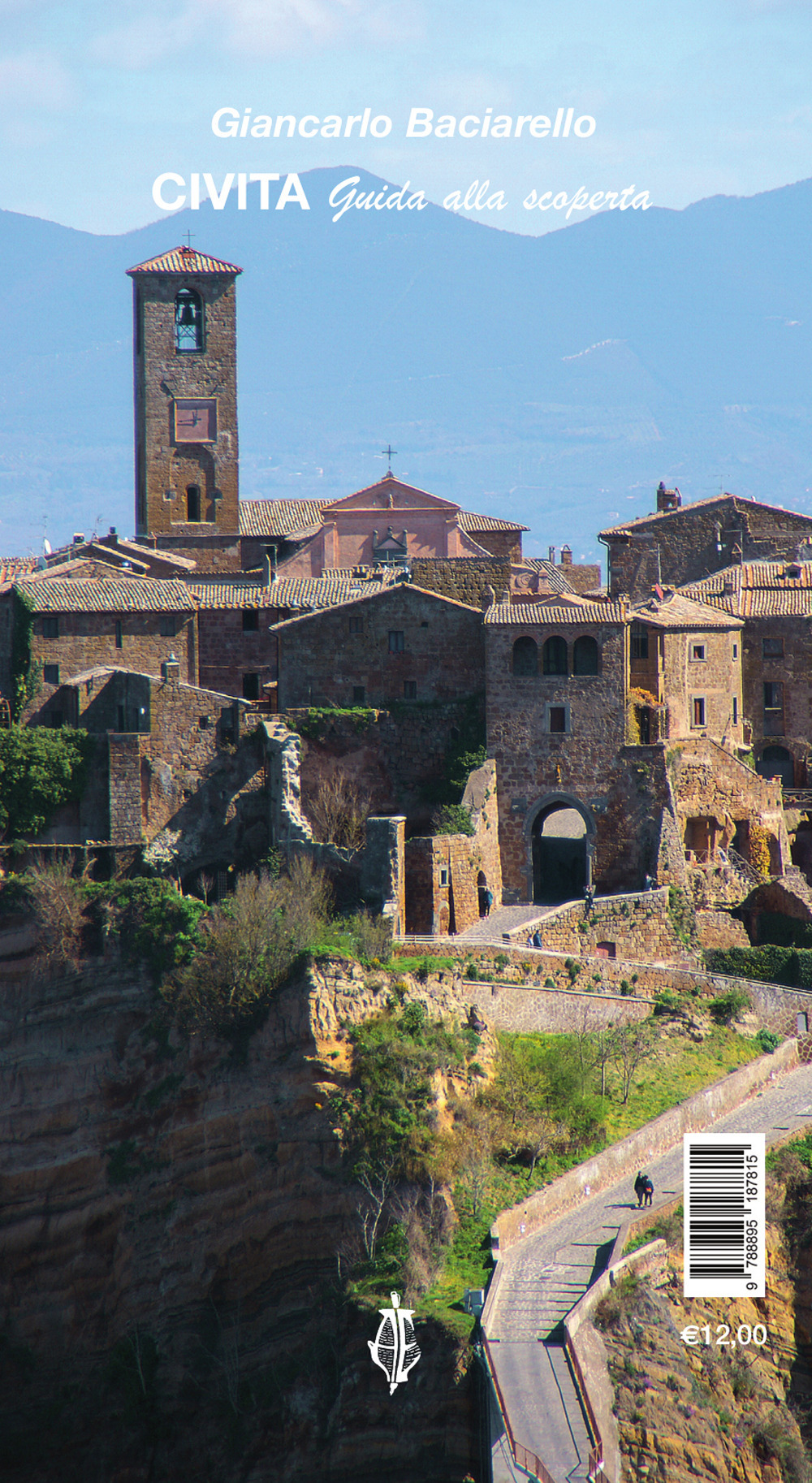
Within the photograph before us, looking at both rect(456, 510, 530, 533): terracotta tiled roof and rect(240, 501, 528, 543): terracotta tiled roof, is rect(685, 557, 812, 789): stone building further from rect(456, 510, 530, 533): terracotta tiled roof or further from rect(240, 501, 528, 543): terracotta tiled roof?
rect(456, 510, 530, 533): terracotta tiled roof

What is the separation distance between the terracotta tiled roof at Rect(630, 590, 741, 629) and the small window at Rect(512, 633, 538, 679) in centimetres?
371

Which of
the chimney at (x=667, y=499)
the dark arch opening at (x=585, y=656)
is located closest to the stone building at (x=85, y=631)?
the dark arch opening at (x=585, y=656)

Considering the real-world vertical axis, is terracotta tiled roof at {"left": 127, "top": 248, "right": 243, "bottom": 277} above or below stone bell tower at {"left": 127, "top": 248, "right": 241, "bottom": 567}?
above

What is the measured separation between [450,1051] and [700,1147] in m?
6.39

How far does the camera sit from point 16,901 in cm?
5525

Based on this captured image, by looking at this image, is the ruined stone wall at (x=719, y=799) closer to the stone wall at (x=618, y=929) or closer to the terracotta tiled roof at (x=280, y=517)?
the stone wall at (x=618, y=929)

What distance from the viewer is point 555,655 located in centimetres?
5472

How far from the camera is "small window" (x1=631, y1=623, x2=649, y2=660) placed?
56.9m

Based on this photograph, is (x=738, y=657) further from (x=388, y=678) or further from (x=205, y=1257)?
(x=205, y=1257)

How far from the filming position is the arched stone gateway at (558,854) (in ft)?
180

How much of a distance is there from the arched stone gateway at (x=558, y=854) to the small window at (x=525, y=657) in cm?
369

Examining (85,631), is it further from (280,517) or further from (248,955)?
(280,517)

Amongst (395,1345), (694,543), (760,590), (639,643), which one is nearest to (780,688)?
(760,590)

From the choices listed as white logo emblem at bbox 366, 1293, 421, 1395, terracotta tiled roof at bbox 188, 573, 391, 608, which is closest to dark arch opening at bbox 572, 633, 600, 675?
terracotta tiled roof at bbox 188, 573, 391, 608
